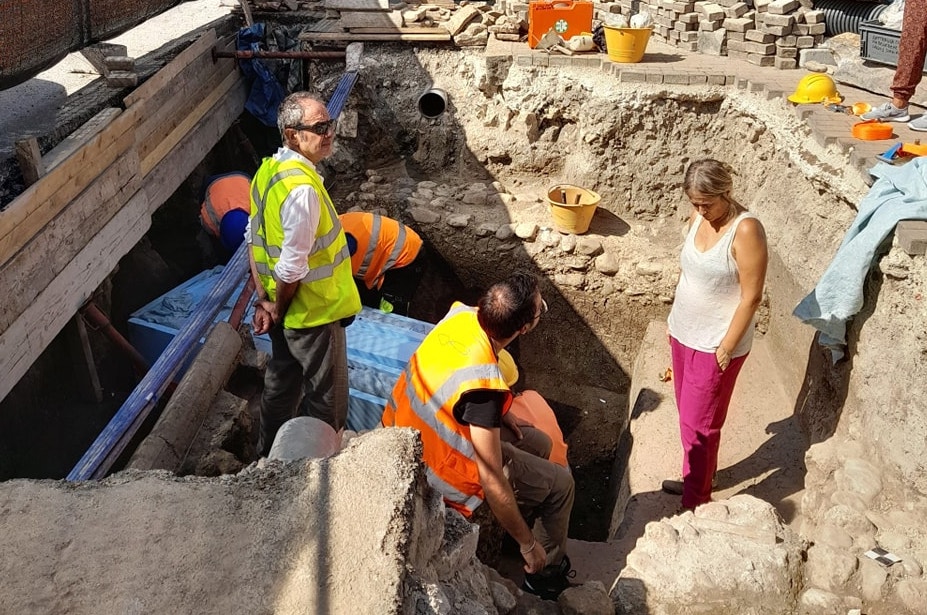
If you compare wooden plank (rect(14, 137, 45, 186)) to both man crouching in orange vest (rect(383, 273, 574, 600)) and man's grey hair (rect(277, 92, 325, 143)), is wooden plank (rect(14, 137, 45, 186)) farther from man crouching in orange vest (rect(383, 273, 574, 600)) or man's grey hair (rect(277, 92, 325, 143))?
man crouching in orange vest (rect(383, 273, 574, 600))

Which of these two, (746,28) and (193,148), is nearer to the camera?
(746,28)

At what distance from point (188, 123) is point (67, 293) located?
9.04ft

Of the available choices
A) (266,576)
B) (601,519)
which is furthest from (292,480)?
(601,519)

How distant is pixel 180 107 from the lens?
6898 millimetres

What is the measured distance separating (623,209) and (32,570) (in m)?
5.94

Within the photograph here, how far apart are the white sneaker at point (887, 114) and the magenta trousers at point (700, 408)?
257cm

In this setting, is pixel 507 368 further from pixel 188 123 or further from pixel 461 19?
pixel 461 19

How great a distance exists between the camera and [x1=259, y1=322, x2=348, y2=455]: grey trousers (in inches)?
148

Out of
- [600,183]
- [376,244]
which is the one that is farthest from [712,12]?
[376,244]

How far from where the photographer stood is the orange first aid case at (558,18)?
24.4ft

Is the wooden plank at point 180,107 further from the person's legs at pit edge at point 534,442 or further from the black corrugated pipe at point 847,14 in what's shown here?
the black corrugated pipe at point 847,14

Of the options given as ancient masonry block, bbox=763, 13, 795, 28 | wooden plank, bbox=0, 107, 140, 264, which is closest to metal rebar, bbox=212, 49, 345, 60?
wooden plank, bbox=0, 107, 140, 264

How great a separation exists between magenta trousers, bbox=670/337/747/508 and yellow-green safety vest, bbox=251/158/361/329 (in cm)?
171

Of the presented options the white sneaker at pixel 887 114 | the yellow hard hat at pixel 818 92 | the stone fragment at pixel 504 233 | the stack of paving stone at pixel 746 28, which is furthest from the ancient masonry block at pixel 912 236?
the stack of paving stone at pixel 746 28
